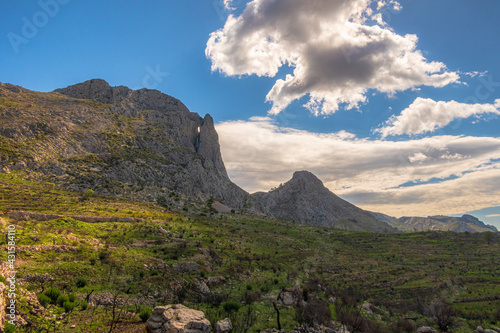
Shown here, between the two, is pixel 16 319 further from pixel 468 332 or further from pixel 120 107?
pixel 120 107

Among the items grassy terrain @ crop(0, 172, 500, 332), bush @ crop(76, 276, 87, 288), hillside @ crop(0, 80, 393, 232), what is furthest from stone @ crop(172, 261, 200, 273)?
hillside @ crop(0, 80, 393, 232)

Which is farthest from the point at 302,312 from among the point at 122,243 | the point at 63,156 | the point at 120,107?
the point at 120,107

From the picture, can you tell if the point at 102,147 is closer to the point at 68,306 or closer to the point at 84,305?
the point at 84,305

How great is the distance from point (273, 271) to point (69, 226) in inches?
1315

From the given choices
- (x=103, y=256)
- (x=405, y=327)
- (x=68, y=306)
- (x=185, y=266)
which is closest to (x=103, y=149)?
(x=103, y=256)

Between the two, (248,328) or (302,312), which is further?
(302,312)

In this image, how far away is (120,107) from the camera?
574 feet

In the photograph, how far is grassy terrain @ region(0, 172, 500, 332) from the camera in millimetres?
18578

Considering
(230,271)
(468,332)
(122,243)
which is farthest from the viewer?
(122,243)

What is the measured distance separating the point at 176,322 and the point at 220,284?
15.8 m

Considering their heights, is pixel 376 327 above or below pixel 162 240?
below

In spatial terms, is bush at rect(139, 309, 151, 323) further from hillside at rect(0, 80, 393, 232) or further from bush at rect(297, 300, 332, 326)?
hillside at rect(0, 80, 393, 232)

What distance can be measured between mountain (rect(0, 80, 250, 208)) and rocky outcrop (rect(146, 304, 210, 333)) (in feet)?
283

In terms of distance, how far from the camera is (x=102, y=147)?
118 m
